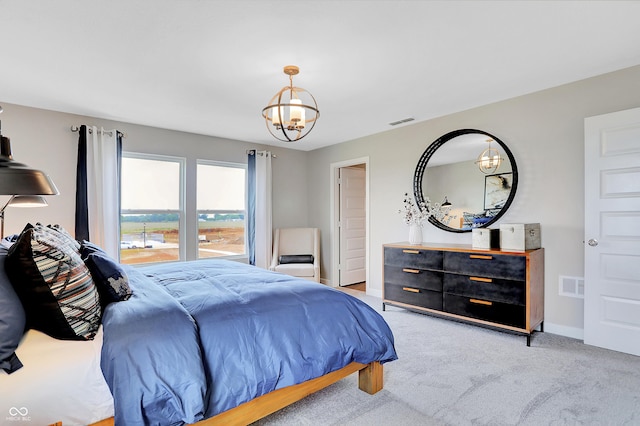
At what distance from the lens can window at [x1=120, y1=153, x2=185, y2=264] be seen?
445cm

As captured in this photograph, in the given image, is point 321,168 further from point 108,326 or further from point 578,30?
point 108,326

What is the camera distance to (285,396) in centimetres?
188

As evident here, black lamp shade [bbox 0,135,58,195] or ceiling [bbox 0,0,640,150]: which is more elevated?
ceiling [bbox 0,0,640,150]

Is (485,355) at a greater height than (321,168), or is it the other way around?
(321,168)

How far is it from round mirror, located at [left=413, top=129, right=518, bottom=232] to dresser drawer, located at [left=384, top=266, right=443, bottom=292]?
69cm

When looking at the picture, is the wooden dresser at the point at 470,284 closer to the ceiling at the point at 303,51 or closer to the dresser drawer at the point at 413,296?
the dresser drawer at the point at 413,296

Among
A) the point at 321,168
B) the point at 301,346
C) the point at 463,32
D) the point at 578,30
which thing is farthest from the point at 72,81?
the point at 578,30

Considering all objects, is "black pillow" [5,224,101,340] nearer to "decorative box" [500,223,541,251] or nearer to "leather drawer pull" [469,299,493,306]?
"leather drawer pull" [469,299,493,306]

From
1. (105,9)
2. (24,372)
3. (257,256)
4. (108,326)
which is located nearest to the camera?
(24,372)

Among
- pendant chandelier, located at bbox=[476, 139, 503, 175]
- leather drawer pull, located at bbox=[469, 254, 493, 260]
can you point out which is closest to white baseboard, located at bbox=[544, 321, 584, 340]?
leather drawer pull, located at bbox=[469, 254, 493, 260]

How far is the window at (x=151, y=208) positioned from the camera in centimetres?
445

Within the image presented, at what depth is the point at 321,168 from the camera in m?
5.97

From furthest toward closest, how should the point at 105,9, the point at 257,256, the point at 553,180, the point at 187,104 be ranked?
the point at 257,256
the point at 187,104
the point at 553,180
the point at 105,9

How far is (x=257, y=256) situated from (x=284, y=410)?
11.1ft
